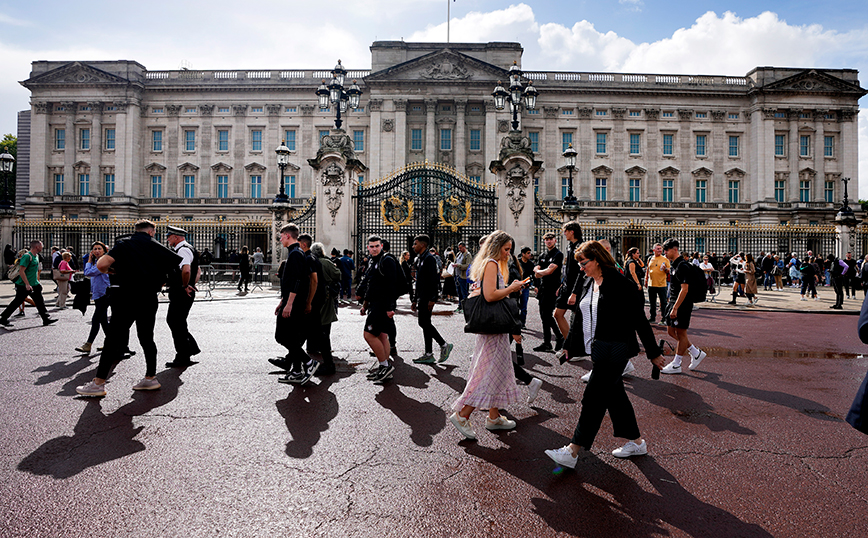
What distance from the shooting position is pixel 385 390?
242 inches

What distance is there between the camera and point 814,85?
161ft

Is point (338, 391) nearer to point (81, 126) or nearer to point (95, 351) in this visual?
point (95, 351)

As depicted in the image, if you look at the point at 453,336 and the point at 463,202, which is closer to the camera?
the point at 453,336

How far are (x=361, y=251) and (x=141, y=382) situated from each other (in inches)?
569

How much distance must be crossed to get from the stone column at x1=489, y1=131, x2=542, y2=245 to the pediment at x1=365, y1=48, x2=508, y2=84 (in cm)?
3141

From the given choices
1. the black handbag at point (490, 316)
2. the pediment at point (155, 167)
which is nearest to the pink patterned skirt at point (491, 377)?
the black handbag at point (490, 316)

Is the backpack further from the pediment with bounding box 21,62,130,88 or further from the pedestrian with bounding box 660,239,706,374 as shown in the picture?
the pediment with bounding box 21,62,130,88

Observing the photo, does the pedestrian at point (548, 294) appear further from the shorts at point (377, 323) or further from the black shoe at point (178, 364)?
the black shoe at point (178, 364)

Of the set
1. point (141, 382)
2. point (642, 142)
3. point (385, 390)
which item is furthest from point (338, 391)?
point (642, 142)

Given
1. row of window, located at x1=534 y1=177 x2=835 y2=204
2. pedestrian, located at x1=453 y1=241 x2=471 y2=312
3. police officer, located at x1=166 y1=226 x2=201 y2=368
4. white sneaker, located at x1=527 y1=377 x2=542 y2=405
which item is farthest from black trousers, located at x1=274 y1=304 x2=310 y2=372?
row of window, located at x1=534 y1=177 x2=835 y2=204

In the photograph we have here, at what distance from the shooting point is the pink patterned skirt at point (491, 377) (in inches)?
173

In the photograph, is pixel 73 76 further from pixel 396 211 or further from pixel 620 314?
pixel 620 314

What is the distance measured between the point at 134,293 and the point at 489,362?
14.1ft

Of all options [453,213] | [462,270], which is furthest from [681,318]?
[453,213]
